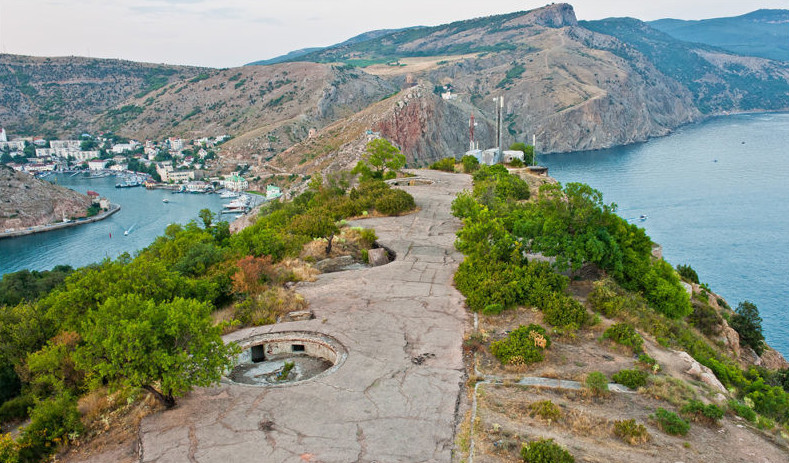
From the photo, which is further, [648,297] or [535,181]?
[535,181]

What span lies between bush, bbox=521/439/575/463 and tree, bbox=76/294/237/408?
6388mm

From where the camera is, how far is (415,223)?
2680 cm

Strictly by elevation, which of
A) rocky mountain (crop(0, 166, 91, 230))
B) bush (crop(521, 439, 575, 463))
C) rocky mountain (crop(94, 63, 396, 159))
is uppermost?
rocky mountain (crop(94, 63, 396, 159))

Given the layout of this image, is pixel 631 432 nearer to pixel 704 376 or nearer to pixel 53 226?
pixel 704 376

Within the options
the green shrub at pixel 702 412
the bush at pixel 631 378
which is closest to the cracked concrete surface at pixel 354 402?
the bush at pixel 631 378

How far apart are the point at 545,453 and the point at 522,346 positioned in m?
4.24

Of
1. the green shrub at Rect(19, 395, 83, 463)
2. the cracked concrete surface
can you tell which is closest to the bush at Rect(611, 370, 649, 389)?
the cracked concrete surface

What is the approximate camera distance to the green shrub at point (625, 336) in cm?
1351

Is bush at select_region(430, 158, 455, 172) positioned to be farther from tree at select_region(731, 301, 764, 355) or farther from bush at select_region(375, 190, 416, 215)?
tree at select_region(731, 301, 764, 355)

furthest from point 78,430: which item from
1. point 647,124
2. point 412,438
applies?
point 647,124

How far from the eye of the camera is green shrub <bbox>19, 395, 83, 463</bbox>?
10070 millimetres

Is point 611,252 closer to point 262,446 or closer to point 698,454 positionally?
point 698,454

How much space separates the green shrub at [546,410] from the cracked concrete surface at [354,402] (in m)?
1.69

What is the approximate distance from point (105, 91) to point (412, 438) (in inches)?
8652
